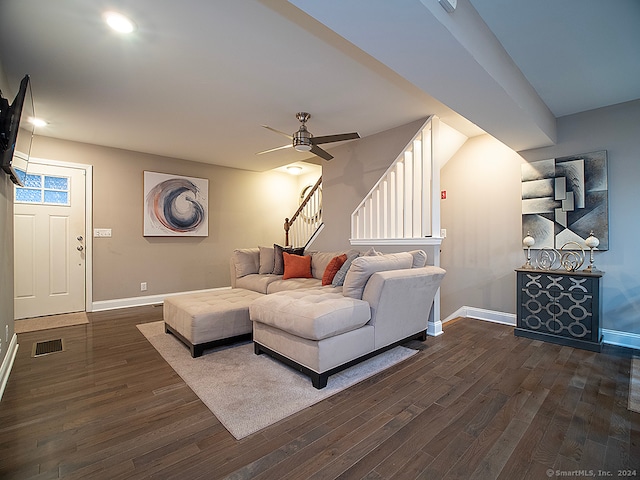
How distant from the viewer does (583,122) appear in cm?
334

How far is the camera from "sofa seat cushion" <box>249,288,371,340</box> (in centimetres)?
215

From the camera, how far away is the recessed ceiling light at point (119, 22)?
75.9 inches

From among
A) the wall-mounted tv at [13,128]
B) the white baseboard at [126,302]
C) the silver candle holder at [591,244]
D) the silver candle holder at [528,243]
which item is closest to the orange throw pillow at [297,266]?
the white baseboard at [126,302]

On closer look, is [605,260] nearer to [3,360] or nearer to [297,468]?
[297,468]

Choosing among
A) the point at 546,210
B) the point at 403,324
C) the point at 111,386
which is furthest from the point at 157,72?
the point at 546,210

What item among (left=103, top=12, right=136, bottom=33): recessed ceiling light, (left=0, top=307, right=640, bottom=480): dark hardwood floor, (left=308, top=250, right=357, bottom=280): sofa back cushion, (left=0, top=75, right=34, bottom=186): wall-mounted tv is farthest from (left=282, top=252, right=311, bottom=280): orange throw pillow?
(left=103, top=12, right=136, bottom=33): recessed ceiling light

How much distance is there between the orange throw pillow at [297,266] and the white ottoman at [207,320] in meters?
1.12

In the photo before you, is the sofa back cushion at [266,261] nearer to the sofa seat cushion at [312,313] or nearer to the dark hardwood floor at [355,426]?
the sofa seat cushion at [312,313]

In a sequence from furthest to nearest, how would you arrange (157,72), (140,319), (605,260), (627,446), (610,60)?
(140,319) < (605,260) < (157,72) < (610,60) < (627,446)

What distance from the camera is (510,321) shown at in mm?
3857

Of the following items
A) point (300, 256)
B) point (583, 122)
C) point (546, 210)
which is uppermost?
point (583, 122)

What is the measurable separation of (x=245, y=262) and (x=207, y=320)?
6.63ft

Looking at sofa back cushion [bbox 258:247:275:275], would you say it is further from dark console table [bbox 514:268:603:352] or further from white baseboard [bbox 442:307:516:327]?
dark console table [bbox 514:268:603:352]

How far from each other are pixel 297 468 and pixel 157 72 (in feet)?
10.1
